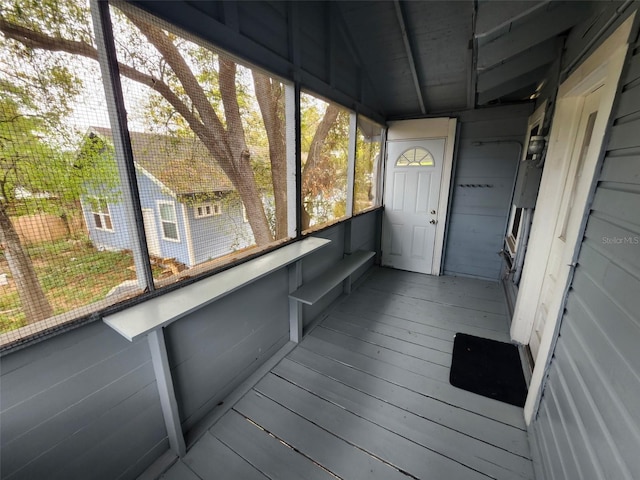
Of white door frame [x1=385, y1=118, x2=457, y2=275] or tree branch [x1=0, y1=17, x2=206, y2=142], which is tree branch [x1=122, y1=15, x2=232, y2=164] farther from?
white door frame [x1=385, y1=118, x2=457, y2=275]

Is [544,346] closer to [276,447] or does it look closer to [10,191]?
[276,447]

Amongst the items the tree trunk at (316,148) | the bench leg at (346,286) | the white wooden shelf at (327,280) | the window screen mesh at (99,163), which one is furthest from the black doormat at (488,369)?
the window screen mesh at (99,163)

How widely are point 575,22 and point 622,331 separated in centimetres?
196

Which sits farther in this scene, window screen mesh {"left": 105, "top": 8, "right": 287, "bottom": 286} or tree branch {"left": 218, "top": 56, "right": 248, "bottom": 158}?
tree branch {"left": 218, "top": 56, "right": 248, "bottom": 158}

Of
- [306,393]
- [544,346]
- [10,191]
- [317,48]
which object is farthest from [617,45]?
[306,393]

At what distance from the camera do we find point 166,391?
1310 millimetres

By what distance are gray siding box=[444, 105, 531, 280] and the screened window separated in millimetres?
1033

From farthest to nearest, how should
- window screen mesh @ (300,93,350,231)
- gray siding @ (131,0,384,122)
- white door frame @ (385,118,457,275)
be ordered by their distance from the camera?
white door frame @ (385,118,457,275), window screen mesh @ (300,93,350,231), gray siding @ (131,0,384,122)

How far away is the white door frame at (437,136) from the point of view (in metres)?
3.43

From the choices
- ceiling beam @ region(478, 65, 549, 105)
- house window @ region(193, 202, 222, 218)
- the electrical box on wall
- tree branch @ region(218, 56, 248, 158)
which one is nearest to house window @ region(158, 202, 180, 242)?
house window @ region(193, 202, 222, 218)

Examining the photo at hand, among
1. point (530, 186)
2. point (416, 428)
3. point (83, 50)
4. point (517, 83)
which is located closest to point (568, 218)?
point (530, 186)

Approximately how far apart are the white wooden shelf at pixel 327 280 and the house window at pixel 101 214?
140cm

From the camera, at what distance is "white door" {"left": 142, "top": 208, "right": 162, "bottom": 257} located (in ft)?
3.84

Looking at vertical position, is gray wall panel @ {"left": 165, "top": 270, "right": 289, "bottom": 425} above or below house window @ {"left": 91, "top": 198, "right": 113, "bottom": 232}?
below
